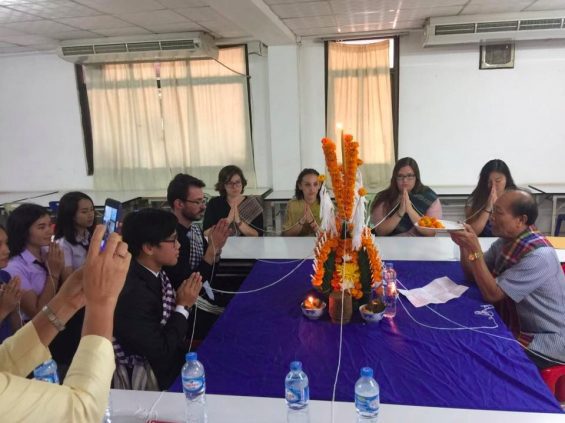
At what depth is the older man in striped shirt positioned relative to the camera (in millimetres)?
1774

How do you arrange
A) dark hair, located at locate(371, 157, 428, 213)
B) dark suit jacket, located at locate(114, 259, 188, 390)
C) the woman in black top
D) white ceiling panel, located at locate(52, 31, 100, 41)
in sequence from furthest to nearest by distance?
white ceiling panel, located at locate(52, 31, 100, 41) → the woman in black top → dark hair, located at locate(371, 157, 428, 213) → dark suit jacket, located at locate(114, 259, 188, 390)

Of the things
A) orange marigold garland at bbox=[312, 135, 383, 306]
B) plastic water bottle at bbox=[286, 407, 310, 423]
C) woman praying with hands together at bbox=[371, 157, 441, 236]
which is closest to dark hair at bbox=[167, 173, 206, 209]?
orange marigold garland at bbox=[312, 135, 383, 306]

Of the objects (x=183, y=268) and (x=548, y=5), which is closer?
(x=183, y=268)

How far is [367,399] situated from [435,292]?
43.7 inches

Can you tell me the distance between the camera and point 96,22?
409 cm

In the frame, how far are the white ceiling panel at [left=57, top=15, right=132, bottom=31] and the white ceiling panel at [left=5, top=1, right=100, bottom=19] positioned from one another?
0.13m

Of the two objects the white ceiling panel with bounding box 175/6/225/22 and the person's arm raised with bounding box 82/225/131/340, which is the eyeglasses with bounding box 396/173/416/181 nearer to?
the white ceiling panel with bounding box 175/6/225/22

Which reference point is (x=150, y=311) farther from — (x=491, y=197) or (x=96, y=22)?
(x=96, y=22)

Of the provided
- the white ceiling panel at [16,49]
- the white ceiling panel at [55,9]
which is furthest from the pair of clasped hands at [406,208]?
the white ceiling panel at [16,49]

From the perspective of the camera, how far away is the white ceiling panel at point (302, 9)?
364 cm

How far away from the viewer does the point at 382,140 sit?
16.4ft

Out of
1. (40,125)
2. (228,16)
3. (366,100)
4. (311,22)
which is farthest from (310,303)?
(40,125)

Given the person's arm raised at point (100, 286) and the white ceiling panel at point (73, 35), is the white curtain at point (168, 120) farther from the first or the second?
the person's arm raised at point (100, 286)

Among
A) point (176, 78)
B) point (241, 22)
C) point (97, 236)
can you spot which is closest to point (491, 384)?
point (97, 236)
